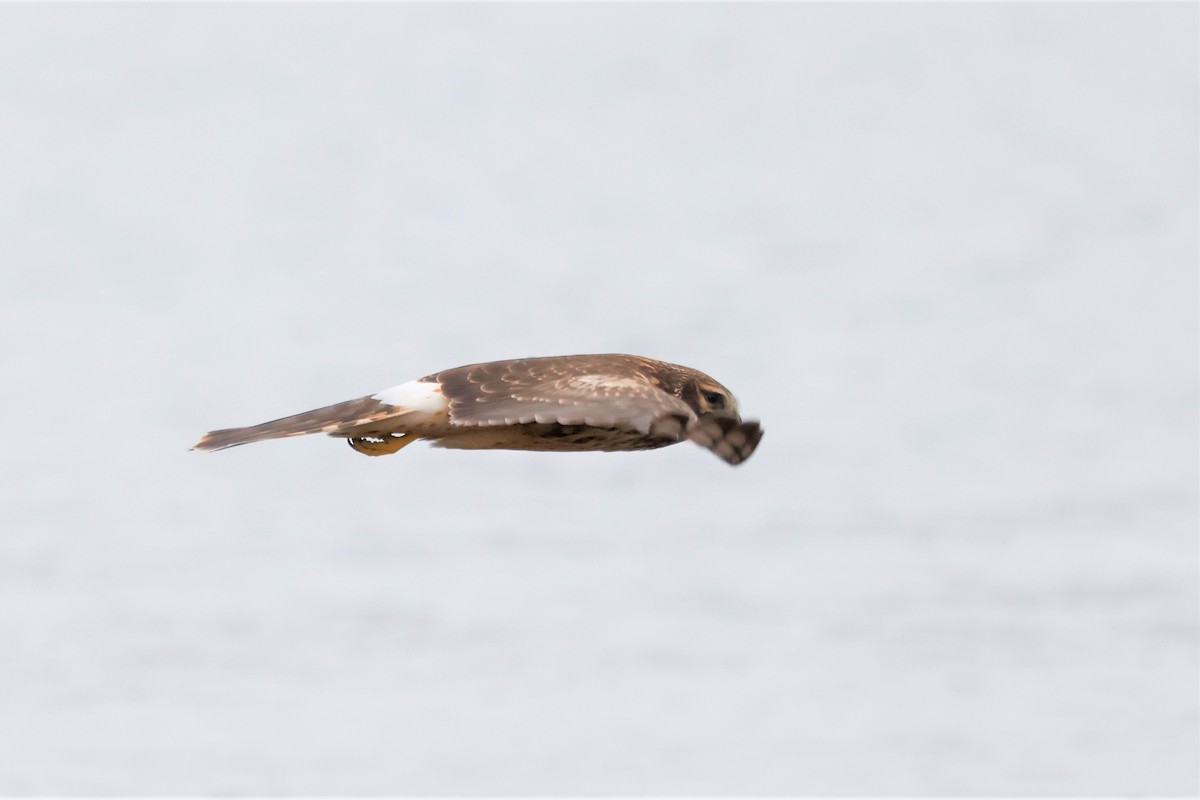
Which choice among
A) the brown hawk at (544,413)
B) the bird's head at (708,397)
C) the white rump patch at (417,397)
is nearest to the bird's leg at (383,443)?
the brown hawk at (544,413)

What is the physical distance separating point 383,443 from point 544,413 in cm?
119

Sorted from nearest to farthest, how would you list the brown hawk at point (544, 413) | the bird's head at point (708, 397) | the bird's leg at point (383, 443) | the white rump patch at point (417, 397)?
the brown hawk at point (544, 413)
the white rump patch at point (417, 397)
the bird's leg at point (383, 443)
the bird's head at point (708, 397)

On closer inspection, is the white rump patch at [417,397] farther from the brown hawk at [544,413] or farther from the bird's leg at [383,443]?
the bird's leg at [383,443]

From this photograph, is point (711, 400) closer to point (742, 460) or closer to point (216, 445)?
point (742, 460)

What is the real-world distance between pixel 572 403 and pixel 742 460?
73 centimetres

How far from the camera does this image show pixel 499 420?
7805mm

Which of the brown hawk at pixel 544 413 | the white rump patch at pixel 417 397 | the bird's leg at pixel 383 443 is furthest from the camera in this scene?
the bird's leg at pixel 383 443

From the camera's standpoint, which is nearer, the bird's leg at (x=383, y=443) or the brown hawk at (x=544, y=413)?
the brown hawk at (x=544, y=413)

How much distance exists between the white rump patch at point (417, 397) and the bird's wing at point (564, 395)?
0.04 meters

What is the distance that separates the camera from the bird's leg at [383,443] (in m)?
8.65

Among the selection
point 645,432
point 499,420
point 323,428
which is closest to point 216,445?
point 323,428

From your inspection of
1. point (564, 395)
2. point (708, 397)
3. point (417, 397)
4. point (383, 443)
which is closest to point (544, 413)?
point (564, 395)

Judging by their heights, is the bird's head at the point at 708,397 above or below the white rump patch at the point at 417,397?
above

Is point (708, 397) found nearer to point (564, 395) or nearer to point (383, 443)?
point (564, 395)
